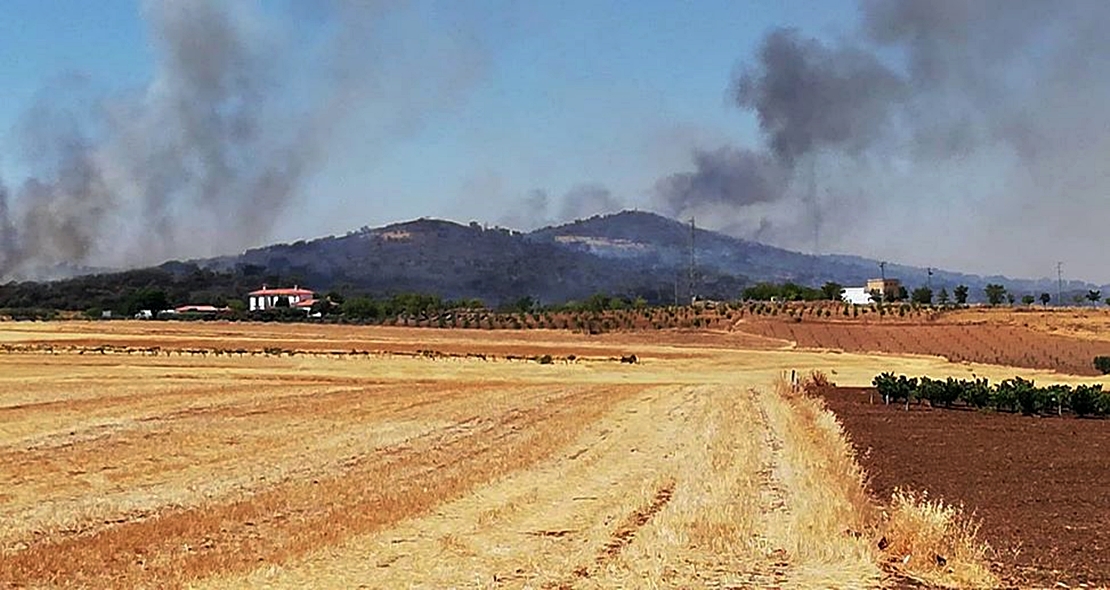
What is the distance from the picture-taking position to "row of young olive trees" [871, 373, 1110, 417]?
42188 mm

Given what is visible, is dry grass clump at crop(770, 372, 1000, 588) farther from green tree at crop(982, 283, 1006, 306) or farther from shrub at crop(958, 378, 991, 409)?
green tree at crop(982, 283, 1006, 306)

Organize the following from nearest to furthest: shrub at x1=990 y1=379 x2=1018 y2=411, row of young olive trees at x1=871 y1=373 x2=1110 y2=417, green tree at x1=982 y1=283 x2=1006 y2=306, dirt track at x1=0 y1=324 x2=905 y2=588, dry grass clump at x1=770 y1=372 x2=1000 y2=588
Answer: dry grass clump at x1=770 y1=372 x2=1000 y2=588 → dirt track at x1=0 y1=324 x2=905 y2=588 → row of young olive trees at x1=871 y1=373 x2=1110 y2=417 → shrub at x1=990 y1=379 x2=1018 y2=411 → green tree at x1=982 y1=283 x2=1006 y2=306

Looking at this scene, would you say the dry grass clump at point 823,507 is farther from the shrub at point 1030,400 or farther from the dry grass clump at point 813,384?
the dry grass clump at point 813,384

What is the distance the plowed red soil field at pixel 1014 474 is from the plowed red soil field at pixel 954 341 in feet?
140

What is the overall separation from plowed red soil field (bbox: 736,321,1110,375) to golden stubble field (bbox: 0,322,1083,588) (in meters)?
40.0

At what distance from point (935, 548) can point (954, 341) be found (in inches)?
3407

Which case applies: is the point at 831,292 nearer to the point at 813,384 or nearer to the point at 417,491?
the point at 813,384

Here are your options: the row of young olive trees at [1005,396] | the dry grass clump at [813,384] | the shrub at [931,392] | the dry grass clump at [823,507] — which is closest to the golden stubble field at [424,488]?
the dry grass clump at [823,507]

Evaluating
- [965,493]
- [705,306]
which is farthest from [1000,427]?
[705,306]

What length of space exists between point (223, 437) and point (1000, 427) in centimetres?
2222

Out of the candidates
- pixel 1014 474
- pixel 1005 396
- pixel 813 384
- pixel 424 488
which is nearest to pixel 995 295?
pixel 813 384

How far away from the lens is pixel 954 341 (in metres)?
96.9

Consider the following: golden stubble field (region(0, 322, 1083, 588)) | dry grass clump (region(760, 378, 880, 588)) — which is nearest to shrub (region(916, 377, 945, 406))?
golden stubble field (region(0, 322, 1083, 588))

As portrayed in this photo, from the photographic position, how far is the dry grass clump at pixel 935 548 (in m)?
13.9
